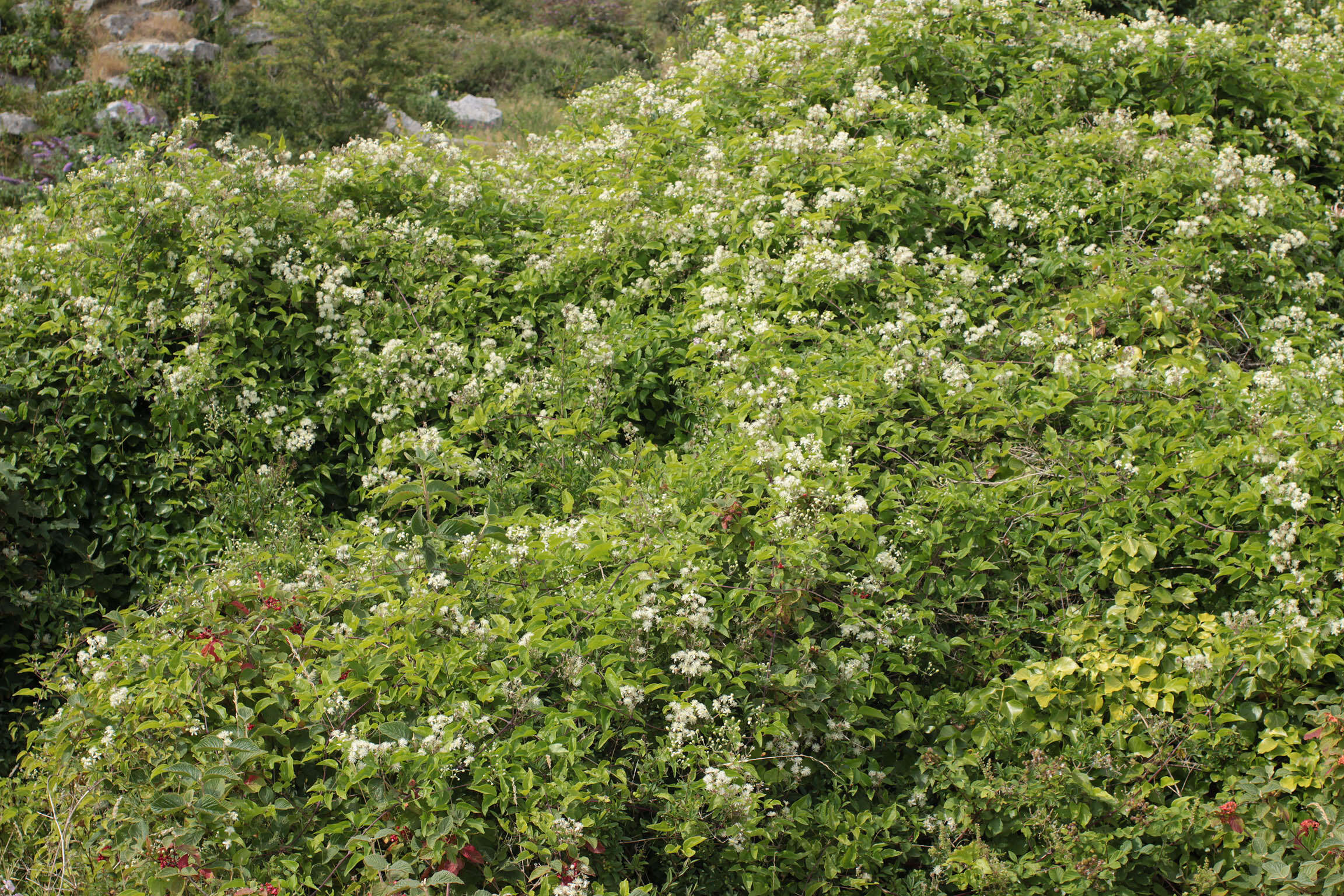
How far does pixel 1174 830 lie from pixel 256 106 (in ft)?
39.5

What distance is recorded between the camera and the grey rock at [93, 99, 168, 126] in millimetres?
11055

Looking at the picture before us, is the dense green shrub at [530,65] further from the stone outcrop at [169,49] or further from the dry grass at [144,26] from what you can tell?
the dry grass at [144,26]

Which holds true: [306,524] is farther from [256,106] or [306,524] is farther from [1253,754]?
[256,106]

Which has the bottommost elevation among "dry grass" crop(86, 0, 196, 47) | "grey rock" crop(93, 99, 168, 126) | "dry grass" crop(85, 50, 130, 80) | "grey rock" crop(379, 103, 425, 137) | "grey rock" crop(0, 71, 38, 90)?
"grey rock" crop(379, 103, 425, 137)

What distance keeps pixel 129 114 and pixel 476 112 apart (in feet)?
12.9

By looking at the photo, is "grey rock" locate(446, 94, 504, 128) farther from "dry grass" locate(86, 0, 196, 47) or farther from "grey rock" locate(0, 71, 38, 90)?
"grey rock" locate(0, 71, 38, 90)

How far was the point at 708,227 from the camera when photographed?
4930mm

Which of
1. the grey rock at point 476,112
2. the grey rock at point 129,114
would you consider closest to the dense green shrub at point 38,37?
the grey rock at point 129,114

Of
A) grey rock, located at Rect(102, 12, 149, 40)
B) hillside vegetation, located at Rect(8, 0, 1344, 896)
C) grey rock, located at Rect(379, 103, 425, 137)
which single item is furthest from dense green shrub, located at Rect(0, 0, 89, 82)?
hillside vegetation, located at Rect(8, 0, 1344, 896)

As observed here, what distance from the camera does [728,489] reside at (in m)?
3.47

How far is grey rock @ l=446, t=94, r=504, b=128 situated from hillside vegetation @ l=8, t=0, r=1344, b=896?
282 inches

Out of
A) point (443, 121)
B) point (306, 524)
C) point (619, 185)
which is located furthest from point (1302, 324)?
point (443, 121)

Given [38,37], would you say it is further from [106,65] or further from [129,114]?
[129,114]

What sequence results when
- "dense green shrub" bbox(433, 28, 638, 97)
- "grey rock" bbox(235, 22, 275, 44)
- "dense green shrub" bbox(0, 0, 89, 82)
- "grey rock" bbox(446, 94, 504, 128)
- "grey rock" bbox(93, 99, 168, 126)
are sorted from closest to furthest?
"grey rock" bbox(93, 99, 168, 126)
"dense green shrub" bbox(0, 0, 89, 82)
"grey rock" bbox(446, 94, 504, 128)
"grey rock" bbox(235, 22, 275, 44)
"dense green shrub" bbox(433, 28, 638, 97)
